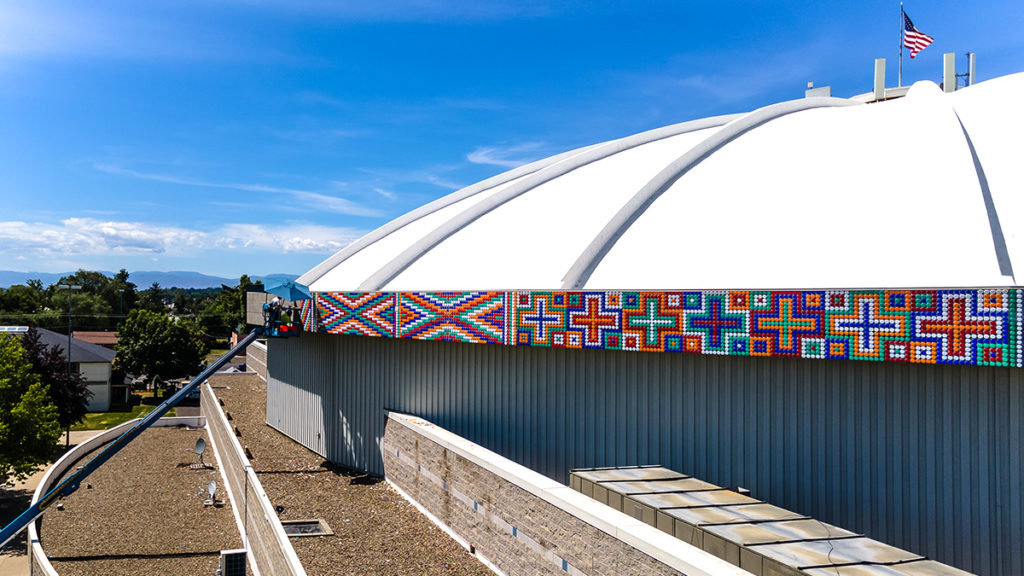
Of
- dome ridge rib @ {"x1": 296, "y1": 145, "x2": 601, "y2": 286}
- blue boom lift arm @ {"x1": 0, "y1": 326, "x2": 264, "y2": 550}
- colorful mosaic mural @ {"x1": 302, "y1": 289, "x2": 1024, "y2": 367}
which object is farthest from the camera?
dome ridge rib @ {"x1": 296, "y1": 145, "x2": 601, "y2": 286}

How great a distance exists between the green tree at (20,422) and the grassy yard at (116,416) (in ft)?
57.9

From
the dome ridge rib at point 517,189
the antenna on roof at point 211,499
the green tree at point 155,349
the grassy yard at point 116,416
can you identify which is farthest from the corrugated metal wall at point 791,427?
the green tree at point 155,349

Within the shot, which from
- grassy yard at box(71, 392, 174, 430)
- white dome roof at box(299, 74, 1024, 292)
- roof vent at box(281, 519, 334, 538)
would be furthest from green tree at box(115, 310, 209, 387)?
roof vent at box(281, 519, 334, 538)

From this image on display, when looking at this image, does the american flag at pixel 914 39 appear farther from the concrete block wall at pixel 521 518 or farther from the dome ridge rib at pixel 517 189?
the concrete block wall at pixel 521 518

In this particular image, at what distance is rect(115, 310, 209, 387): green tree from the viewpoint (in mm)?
58094

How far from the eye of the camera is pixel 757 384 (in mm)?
10383

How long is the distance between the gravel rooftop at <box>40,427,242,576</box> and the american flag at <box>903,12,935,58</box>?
2082 cm

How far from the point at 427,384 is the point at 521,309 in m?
3.66

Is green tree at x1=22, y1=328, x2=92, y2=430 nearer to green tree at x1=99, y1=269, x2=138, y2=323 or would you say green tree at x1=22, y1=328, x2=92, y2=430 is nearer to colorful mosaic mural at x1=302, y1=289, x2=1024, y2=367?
colorful mosaic mural at x1=302, y1=289, x2=1024, y2=367

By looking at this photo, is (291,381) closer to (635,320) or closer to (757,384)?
(635,320)

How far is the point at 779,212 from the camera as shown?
1210 cm

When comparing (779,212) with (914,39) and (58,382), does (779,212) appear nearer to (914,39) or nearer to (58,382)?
(914,39)

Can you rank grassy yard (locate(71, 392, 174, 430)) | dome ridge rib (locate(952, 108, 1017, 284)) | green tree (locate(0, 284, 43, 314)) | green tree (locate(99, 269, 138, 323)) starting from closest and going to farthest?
dome ridge rib (locate(952, 108, 1017, 284))
grassy yard (locate(71, 392, 174, 430))
green tree (locate(0, 284, 43, 314))
green tree (locate(99, 269, 138, 323))

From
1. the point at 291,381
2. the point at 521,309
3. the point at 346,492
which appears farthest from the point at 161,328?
the point at 521,309
